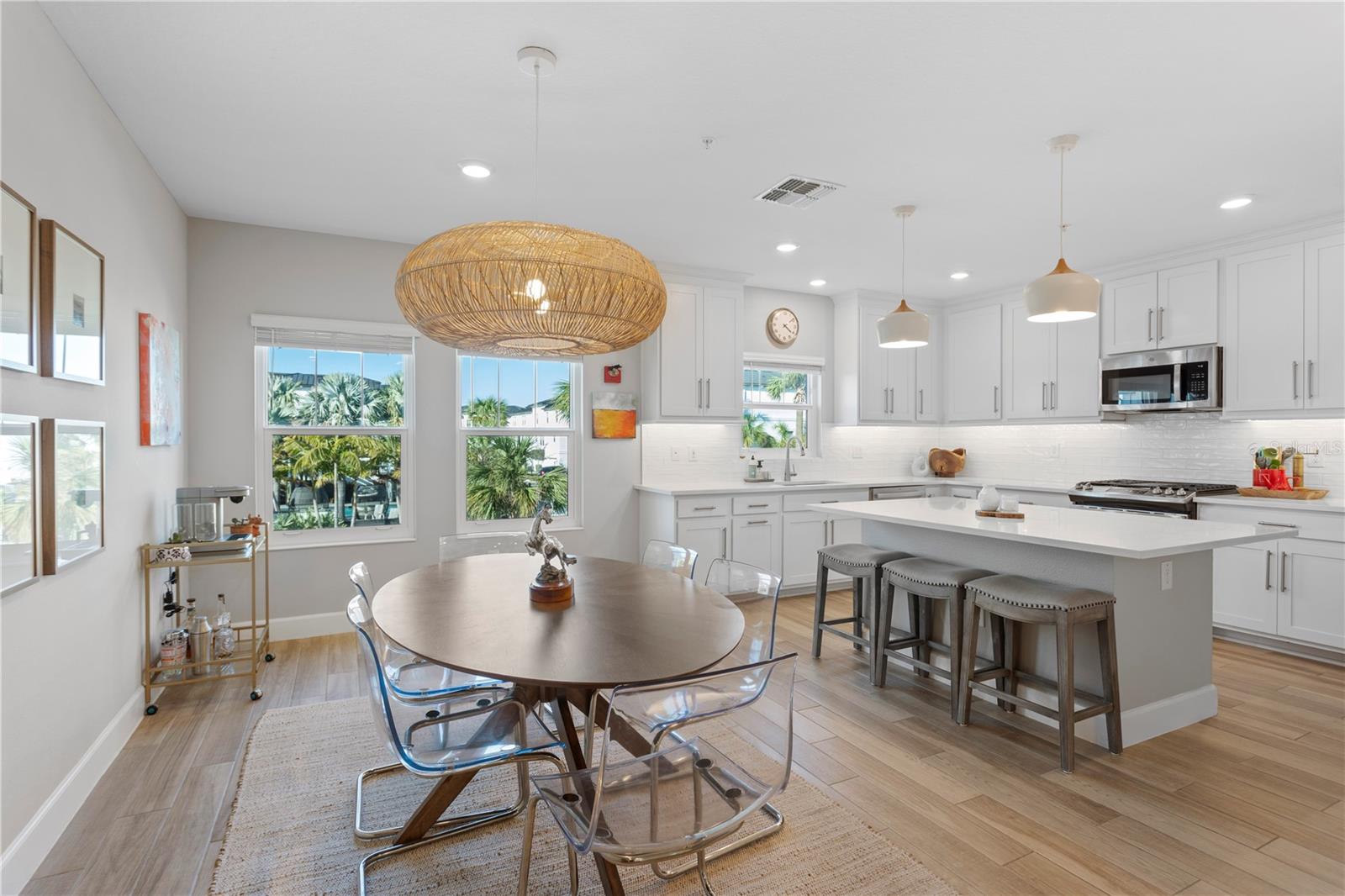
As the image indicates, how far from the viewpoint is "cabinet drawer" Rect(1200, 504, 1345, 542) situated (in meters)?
3.88

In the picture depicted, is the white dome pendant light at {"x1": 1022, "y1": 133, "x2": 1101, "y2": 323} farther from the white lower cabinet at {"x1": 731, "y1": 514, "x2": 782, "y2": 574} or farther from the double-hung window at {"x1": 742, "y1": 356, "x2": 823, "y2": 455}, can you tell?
the double-hung window at {"x1": 742, "y1": 356, "x2": 823, "y2": 455}

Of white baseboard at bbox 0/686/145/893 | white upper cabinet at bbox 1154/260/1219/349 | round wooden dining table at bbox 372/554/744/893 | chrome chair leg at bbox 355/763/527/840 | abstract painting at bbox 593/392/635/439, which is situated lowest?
chrome chair leg at bbox 355/763/527/840

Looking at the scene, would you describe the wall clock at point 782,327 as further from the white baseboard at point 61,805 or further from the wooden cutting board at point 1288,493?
the white baseboard at point 61,805

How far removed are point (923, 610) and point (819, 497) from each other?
208 centimetres

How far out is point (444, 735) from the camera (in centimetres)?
202

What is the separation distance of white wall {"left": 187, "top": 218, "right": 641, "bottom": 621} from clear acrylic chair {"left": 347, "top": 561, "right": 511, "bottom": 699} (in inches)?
85.8

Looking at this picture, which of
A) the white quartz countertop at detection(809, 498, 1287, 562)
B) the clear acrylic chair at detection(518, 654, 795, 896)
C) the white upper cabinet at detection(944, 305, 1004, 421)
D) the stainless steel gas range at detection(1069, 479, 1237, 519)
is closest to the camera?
the clear acrylic chair at detection(518, 654, 795, 896)

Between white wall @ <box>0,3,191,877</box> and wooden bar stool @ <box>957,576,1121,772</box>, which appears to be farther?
wooden bar stool @ <box>957,576,1121,772</box>

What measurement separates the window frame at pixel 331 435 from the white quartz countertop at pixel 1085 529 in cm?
276

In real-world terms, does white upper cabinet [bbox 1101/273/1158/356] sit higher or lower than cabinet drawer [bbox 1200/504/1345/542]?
higher

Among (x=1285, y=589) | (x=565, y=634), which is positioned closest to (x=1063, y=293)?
(x=565, y=634)

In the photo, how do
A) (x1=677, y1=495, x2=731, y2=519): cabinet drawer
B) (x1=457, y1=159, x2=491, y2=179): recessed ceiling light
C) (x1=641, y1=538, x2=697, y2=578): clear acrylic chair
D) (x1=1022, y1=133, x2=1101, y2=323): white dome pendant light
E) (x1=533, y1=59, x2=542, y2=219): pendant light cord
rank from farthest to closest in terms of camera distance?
(x1=677, y1=495, x2=731, y2=519): cabinet drawer
(x1=457, y1=159, x2=491, y2=179): recessed ceiling light
(x1=641, y1=538, x2=697, y2=578): clear acrylic chair
(x1=1022, y1=133, x2=1101, y2=323): white dome pendant light
(x1=533, y1=59, x2=542, y2=219): pendant light cord

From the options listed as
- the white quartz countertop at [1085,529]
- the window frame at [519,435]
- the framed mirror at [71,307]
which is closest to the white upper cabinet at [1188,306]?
the white quartz countertop at [1085,529]

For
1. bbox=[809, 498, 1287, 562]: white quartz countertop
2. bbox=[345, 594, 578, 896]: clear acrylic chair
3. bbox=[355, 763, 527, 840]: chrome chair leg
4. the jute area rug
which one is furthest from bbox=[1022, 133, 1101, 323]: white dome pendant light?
bbox=[355, 763, 527, 840]: chrome chair leg
